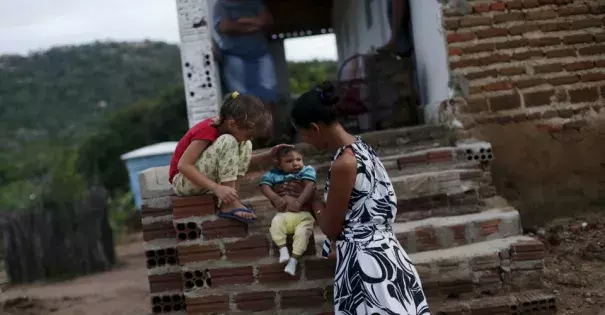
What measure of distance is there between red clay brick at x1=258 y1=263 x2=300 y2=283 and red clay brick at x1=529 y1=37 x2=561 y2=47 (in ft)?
9.52

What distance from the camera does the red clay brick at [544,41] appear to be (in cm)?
473

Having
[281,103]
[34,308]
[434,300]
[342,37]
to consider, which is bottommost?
[34,308]

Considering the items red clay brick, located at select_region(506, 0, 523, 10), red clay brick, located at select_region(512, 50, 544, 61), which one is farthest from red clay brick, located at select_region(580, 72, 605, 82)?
red clay brick, located at select_region(506, 0, 523, 10)

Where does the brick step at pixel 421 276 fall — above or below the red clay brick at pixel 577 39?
below

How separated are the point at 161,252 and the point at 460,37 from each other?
9.37 feet

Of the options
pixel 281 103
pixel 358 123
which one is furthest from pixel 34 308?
pixel 358 123

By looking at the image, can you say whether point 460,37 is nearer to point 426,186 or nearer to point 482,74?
point 482,74

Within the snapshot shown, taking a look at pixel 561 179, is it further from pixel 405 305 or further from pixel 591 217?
pixel 405 305

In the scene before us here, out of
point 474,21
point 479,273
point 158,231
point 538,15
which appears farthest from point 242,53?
point 479,273

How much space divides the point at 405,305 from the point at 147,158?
34.1ft

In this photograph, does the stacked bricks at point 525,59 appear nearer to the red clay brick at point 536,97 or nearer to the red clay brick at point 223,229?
the red clay brick at point 536,97

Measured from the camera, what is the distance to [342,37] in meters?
10.0

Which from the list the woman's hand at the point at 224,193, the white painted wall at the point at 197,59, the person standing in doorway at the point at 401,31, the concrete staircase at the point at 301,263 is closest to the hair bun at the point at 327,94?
the woman's hand at the point at 224,193

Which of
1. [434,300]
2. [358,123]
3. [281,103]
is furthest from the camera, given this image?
[281,103]
